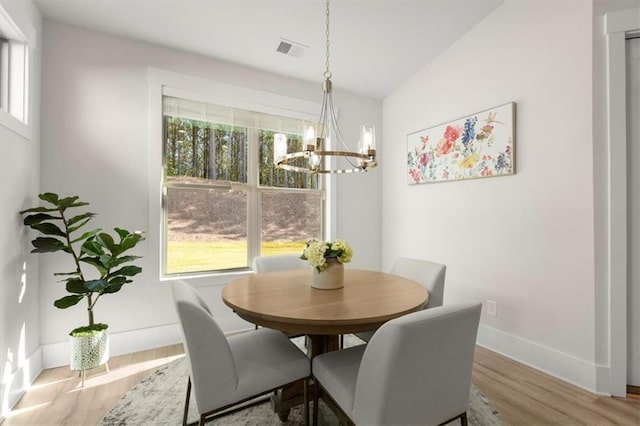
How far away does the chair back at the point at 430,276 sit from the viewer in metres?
2.00

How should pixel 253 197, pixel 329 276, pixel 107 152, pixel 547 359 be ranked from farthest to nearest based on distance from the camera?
pixel 253 197 < pixel 107 152 < pixel 547 359 < pixel 329 276

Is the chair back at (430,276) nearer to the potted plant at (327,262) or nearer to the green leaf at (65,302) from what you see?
the potted plant at (327,262)

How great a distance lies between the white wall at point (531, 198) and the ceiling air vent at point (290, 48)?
144cm

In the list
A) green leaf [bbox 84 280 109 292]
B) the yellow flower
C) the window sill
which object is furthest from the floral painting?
the window sill

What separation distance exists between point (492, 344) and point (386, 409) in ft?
6.59

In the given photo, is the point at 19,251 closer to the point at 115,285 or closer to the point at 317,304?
the point at 115,285

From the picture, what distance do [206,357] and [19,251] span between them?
1.75m

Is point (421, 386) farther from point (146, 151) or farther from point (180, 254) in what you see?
point (146, 151)

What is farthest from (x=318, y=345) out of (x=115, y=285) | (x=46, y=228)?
(x=46, y=228)

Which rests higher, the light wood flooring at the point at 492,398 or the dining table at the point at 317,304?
the dining table at the point at 317,304

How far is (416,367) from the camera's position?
3.39ft

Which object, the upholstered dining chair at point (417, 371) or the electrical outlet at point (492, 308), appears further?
the electrical outlet at point (492, 308)

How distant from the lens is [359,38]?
269 cm

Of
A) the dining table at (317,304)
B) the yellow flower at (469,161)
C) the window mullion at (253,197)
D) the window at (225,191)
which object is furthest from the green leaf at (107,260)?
the yellow flower at (469,161)
